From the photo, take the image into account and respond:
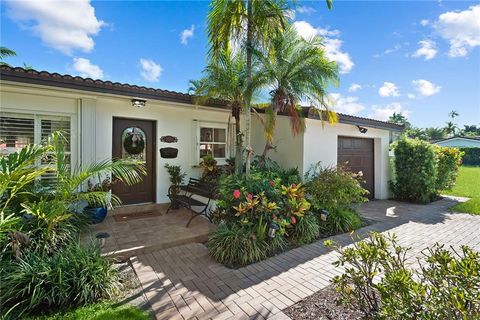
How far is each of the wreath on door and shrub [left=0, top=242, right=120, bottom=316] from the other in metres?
3.85

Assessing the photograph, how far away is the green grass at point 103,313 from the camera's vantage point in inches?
104

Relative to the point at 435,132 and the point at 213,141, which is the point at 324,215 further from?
the point at 435,132

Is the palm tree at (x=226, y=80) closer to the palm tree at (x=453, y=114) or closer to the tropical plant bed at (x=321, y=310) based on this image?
the tropical plant bed at (x=321, y=310)

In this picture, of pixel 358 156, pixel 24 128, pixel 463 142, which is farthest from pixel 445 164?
pixel 463 142

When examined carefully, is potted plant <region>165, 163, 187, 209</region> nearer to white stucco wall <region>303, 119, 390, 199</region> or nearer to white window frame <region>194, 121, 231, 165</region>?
white window frame <region>194, 121, 231, 165</region>

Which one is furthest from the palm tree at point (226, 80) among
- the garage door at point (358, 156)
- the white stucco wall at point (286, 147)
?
the garage door at point (358, 156)

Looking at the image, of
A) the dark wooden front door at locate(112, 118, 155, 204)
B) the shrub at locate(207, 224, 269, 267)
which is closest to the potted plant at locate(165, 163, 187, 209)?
the dark wooden front door at locate(112, 118, 155, 204)

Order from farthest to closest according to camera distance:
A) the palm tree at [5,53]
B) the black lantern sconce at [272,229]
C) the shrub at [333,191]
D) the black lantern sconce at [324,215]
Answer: the palm tree at [5,53]
the shrub at [333,191]
the black lantern sconce at [324,215]
the black lantern sconce at [272,229]

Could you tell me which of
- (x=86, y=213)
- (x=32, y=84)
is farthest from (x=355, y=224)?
(x=32, y=84)

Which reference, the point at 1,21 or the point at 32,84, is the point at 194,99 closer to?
the point at 32,84

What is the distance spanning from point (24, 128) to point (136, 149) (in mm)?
2501

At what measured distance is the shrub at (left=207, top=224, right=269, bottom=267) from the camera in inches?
159

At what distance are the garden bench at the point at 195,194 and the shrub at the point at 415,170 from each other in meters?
7.96

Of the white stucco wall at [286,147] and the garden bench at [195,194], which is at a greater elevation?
the white stucco wall at [286,147]
